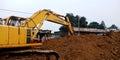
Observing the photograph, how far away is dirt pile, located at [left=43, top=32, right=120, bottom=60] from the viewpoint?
18.4 metres

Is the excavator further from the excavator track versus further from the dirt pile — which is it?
the dirt pile

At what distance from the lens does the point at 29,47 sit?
49.0 feet

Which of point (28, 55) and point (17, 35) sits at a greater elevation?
point (17, 35)

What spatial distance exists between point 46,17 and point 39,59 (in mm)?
4589

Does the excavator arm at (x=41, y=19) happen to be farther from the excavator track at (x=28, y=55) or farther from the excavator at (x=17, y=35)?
the excavator track at (x=28, y=55)

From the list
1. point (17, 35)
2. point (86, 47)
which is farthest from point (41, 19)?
point (17, 35)

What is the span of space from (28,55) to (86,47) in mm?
5955

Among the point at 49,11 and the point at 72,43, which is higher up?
the point at 49,11

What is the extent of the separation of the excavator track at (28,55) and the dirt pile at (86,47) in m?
2.57

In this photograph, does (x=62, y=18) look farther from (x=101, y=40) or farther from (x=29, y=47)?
(x=29, y=47)

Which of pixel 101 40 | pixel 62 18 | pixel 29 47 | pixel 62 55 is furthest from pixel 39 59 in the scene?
pixel 101 40

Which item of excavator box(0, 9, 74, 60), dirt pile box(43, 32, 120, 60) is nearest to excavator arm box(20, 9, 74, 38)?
excavator box(0, 9, 74, 60)

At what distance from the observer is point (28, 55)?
14.6 m

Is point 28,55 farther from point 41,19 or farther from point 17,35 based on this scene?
point 41,19
